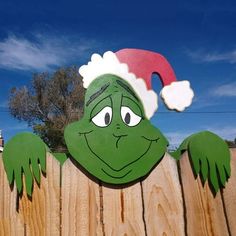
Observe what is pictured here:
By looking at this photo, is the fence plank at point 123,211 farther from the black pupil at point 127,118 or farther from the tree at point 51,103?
the tree at point 51,103

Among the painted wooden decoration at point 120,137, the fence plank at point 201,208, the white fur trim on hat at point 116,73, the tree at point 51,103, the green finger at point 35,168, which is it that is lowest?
the fence plank at point 201,208

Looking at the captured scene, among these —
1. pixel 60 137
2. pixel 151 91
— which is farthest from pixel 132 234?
pixel 60 137

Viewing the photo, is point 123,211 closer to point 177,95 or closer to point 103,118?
point 103,118

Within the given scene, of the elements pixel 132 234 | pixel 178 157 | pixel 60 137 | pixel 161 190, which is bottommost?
pixel 132 234

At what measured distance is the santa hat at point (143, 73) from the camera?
1759 millimetres

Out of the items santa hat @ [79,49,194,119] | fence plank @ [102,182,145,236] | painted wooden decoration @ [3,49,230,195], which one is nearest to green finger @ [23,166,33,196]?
painted wooden decoration @ [3,49,230,195]

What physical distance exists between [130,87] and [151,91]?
0.38 ft

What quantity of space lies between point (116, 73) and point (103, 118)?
0.26m

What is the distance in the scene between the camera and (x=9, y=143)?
5.28 feet

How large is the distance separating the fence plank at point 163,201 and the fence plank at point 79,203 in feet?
0.82

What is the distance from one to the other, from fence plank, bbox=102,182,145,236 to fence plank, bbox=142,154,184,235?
0.04m

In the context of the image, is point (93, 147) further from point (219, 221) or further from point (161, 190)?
point (219, 221)

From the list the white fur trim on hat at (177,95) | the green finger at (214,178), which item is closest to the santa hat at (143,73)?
the white fur trim on hat at (177,95)

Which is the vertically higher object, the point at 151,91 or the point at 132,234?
the point at 151,91
